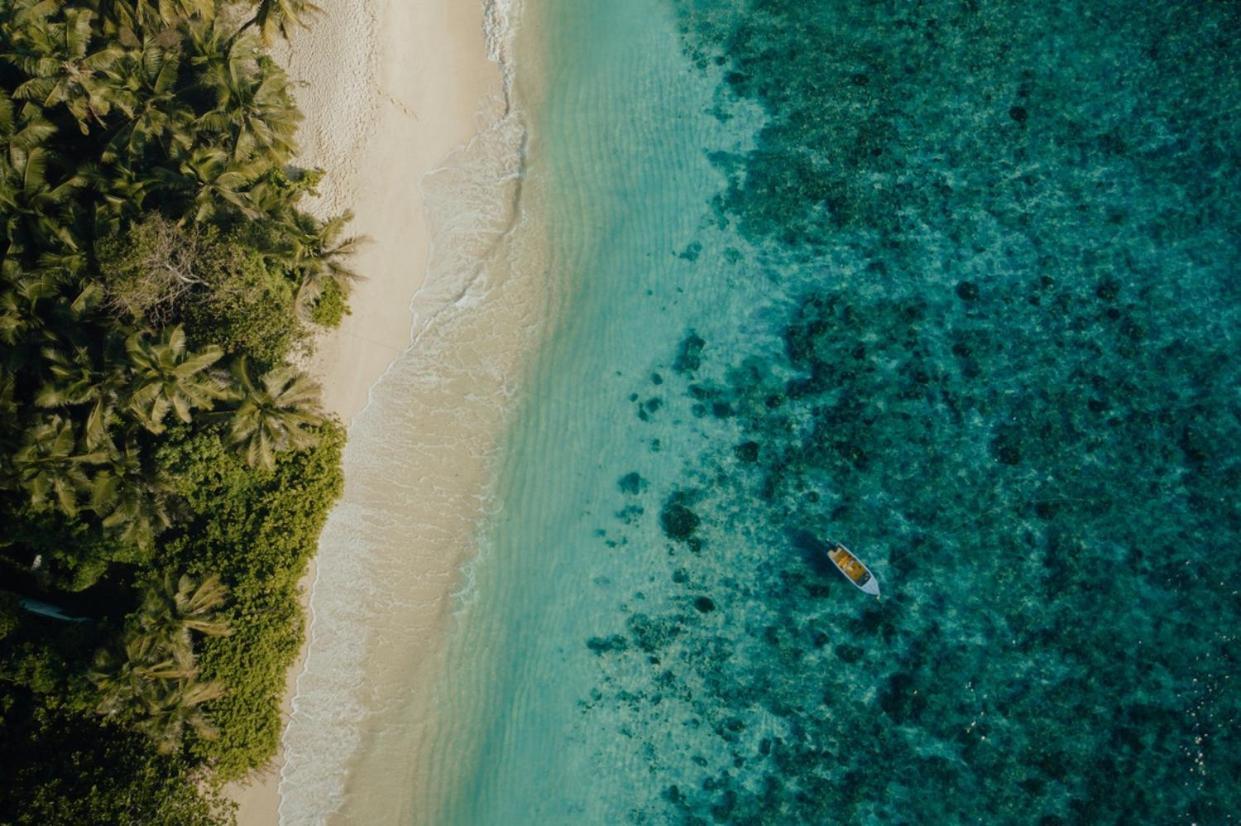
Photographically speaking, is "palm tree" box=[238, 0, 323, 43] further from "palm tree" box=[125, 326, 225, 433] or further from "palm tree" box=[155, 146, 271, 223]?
"palm tree" box=[125, 326, 225, 433]

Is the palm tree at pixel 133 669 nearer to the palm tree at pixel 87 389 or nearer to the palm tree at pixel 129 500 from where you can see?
the palm tree at pixel 129 500

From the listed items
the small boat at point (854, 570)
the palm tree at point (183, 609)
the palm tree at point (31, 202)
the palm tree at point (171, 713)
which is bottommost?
the palm tree at point (171, 713)

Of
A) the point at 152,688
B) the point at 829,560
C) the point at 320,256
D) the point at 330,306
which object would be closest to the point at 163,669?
the point at 152,688

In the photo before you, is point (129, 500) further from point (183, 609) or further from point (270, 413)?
point (270, 413)

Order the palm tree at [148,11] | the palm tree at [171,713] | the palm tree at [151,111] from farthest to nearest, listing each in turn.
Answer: the palm tree at [148,11], the palm tree at [151,111], the palm tree at [171,713]

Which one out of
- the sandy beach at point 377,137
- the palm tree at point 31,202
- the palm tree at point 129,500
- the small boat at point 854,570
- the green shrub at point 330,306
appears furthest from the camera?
the sandy beach at point 377,137

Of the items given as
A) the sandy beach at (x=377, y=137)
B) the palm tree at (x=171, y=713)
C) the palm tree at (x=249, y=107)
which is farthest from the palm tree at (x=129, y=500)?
the palm tree at (x=249, y=107)

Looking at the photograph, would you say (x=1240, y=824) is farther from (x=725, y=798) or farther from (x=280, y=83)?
(x=280, y=83)

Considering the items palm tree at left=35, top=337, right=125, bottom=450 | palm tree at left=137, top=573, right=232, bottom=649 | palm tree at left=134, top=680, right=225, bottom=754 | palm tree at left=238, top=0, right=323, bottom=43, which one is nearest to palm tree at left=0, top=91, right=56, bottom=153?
palm tree at left=35, top=337, right=125, bottom=450
